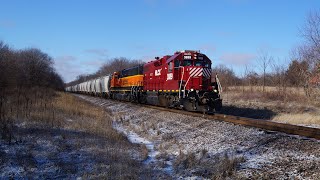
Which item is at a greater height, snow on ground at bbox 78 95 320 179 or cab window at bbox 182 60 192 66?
cab window at bbox 182 60 192 66

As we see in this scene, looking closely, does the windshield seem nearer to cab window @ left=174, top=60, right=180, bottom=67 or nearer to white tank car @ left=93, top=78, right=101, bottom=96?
cab window @ left=174, top=60, right=180, bottom=67

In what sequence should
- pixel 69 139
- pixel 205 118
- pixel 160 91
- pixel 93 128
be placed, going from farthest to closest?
pixel 160 91 → pixel 205 118 → pixel 93 128 → pixel 69 139

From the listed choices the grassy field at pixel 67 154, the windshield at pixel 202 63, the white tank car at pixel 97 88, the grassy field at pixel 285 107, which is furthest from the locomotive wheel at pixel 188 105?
the white tank car at pixel 97 88

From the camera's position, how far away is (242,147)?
8625mm

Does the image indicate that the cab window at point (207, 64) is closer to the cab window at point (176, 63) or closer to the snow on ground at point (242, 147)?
the cab window at point (176, 63)

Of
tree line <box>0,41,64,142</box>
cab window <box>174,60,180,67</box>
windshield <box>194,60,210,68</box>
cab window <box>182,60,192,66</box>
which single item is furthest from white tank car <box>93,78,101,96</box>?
windshield <box>194,60,210,68</box>

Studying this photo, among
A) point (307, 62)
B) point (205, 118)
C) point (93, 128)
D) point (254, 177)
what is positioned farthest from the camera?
point (307, 62)

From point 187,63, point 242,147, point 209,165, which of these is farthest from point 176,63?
Answer: point 209,165

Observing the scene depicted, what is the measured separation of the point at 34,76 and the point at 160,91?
Result: 51495 millimetres

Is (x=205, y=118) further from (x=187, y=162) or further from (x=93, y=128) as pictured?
(x=187, y=162)

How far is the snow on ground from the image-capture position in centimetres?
634

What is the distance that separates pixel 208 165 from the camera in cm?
745

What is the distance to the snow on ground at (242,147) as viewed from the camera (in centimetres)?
634

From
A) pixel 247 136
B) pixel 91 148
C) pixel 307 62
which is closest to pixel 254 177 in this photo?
pixel 247 136
